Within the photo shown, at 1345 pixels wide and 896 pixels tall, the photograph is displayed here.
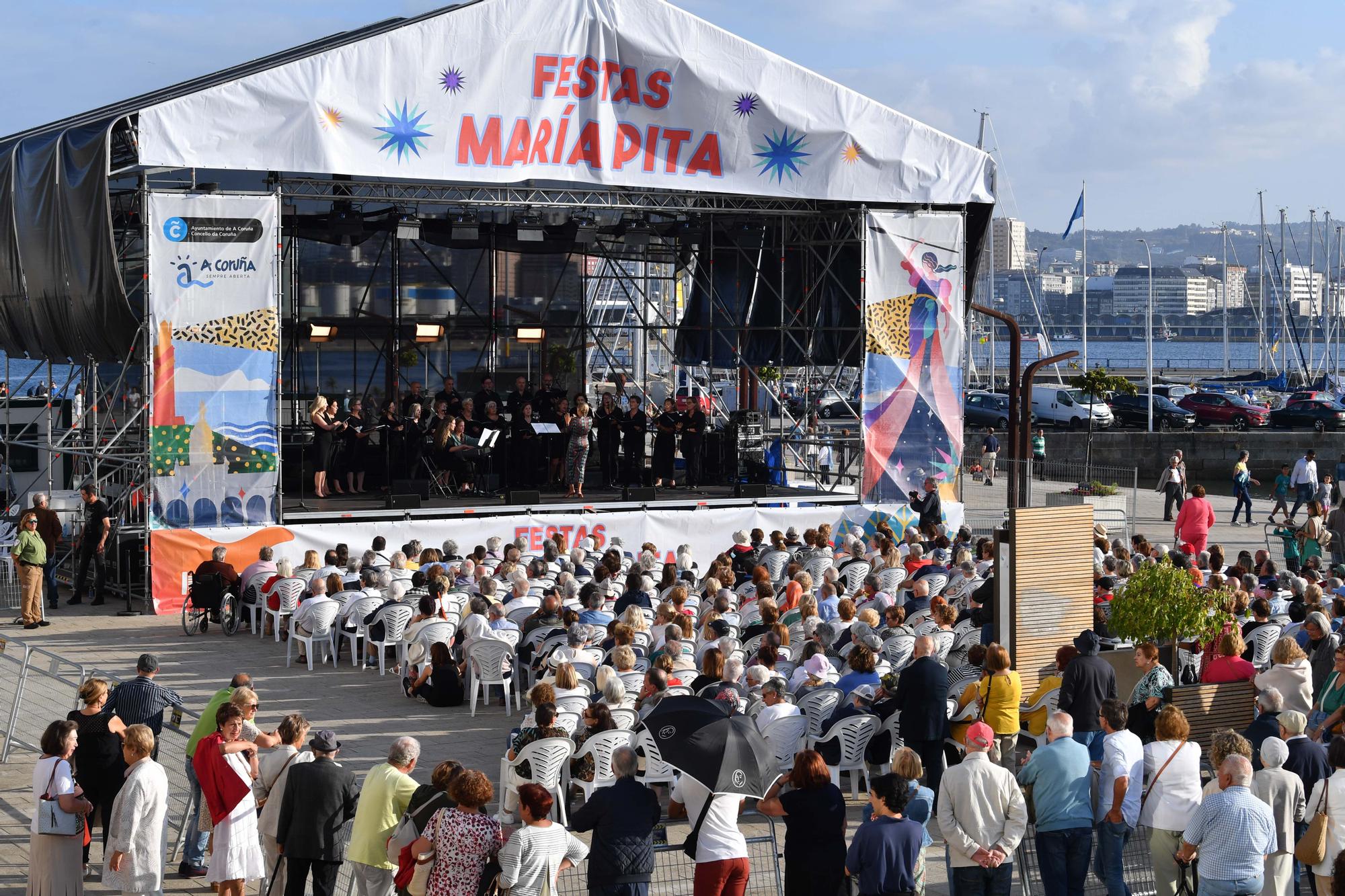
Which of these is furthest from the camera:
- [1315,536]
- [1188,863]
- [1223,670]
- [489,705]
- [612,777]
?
[1315,536]

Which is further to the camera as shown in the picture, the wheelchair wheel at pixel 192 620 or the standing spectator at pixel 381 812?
the wheelchair wheel at pixel 192 620

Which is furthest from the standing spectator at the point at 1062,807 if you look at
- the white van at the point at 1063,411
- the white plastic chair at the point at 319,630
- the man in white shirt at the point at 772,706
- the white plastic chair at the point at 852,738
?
the white van at the point at 1063,411

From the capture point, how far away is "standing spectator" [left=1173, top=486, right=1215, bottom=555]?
61.8ft

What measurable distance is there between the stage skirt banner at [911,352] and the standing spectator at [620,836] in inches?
587

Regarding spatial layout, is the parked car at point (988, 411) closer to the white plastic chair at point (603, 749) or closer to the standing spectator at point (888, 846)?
the white plastic chair at point (603, 749)

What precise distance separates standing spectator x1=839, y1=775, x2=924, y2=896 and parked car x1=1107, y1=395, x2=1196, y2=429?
40280 millimetres

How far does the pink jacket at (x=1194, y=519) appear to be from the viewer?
61.9 feet

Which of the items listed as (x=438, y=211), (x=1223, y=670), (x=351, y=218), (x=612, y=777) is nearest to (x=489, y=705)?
(x=612, y=777)

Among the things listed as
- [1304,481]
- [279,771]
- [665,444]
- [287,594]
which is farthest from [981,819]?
[1304,481]

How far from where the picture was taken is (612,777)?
9445mm

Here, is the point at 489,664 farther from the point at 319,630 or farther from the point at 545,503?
the point at 545,503

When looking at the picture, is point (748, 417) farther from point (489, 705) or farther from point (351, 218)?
point (489, 705)

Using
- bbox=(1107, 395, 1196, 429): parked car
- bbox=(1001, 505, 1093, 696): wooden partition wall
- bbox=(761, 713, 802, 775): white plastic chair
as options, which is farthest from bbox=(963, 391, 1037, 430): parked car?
bbox=(761, 713, 802, 775): white plastic chair

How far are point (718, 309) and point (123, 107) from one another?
975 cm
